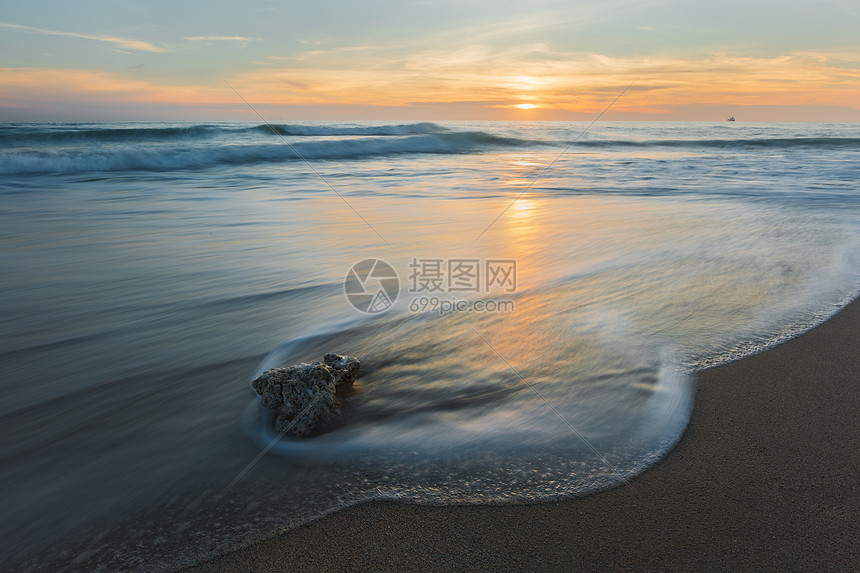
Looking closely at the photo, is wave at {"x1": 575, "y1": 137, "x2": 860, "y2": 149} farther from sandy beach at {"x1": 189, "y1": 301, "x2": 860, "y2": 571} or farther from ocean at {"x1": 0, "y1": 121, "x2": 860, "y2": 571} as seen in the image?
sandy beach at {"x1": 189, "y1": 301, "x2": 860, "y2": 571}

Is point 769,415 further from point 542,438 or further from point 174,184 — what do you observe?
point 174,184

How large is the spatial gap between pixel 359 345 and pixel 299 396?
901 mm

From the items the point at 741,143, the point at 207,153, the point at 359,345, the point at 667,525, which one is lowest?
the point at 667,525

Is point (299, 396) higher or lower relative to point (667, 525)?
higher

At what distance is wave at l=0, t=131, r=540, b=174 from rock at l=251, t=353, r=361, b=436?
1522cm

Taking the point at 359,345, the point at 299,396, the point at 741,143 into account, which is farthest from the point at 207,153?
the point at 741,143

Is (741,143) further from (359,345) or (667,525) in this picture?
(667,525)

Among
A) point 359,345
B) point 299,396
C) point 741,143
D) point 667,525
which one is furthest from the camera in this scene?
point 741,143

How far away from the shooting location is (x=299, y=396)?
2.23 metres

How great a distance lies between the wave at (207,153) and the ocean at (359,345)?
755cm

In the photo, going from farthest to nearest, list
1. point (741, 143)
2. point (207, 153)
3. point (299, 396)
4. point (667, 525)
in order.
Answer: point (741, 143)
point (207, 153)
point (299, 396)
point (667, 525)

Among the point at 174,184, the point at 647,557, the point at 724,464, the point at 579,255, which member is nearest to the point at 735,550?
the point at 647,557

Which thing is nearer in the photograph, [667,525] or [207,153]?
[667,525]

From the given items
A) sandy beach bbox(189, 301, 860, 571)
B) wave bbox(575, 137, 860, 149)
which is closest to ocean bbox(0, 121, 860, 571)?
sandy beach bbox(189, 301, 860, 571)
